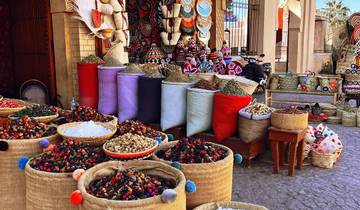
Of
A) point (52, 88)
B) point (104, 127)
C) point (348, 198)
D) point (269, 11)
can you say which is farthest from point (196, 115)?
point (269, 11)

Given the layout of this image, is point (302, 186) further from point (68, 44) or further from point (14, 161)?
point (68, 44)

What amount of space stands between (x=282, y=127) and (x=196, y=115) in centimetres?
99

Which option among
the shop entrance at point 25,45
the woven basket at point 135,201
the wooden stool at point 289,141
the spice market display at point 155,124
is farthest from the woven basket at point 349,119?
the woven basket at point 135,201

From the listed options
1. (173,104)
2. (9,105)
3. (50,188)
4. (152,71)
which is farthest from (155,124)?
(50,188)

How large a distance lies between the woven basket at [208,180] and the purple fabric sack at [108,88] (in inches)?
106

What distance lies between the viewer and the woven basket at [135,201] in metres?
1.76

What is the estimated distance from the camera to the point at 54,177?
2143 mm

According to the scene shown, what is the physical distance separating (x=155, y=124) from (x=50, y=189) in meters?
2.55

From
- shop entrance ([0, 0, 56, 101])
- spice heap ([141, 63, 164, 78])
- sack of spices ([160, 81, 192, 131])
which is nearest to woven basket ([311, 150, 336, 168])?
sack of spices ([160, 81, 192, 131])

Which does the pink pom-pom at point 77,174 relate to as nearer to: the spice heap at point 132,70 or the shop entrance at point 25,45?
the spice heap at point 132,70

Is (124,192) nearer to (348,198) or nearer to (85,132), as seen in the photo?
(85,132)

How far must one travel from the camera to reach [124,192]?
1885 mm

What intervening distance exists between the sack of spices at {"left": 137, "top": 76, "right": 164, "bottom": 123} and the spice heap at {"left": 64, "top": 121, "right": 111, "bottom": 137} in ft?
5.17

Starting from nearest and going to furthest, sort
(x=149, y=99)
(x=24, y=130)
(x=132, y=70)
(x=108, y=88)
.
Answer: (x=24, y=130) < (x=149, y=99) < (x=132, y=70) < (x=108, y=88)
